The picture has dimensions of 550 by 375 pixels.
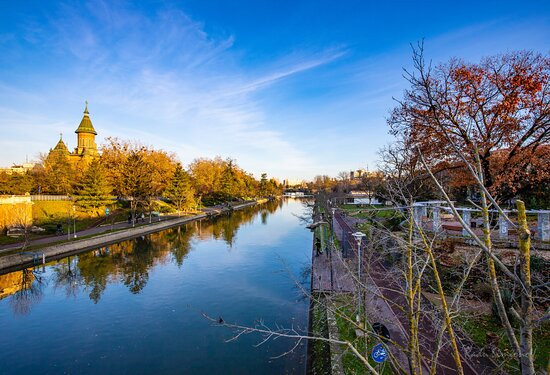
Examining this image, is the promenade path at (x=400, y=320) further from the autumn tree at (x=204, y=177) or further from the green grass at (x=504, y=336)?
the autumn tree at (x=204, y=177)

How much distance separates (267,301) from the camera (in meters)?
14.5

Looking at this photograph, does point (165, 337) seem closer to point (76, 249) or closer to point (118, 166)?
point (76, 249)

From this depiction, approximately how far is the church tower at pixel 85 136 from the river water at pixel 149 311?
178 ft

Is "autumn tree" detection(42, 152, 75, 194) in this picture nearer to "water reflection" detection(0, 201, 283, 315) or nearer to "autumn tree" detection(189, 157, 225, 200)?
"autumn tree" detection(189, 157, 225, 200)

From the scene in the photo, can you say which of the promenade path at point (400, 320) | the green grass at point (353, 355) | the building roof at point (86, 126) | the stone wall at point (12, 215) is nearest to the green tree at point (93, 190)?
the stone wall at point (12, 215)

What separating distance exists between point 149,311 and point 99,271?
7736 mm

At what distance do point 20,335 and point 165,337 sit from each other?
18.2 feet

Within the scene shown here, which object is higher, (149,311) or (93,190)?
(93,190)

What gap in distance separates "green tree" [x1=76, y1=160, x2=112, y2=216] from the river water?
13.2 metres

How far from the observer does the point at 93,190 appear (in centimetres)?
3497

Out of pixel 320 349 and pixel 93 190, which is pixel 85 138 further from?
pixel 320 349

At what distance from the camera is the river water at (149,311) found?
9.70 m

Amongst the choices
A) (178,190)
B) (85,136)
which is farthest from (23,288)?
(85,136)

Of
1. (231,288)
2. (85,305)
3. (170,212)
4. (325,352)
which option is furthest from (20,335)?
(170,212)
